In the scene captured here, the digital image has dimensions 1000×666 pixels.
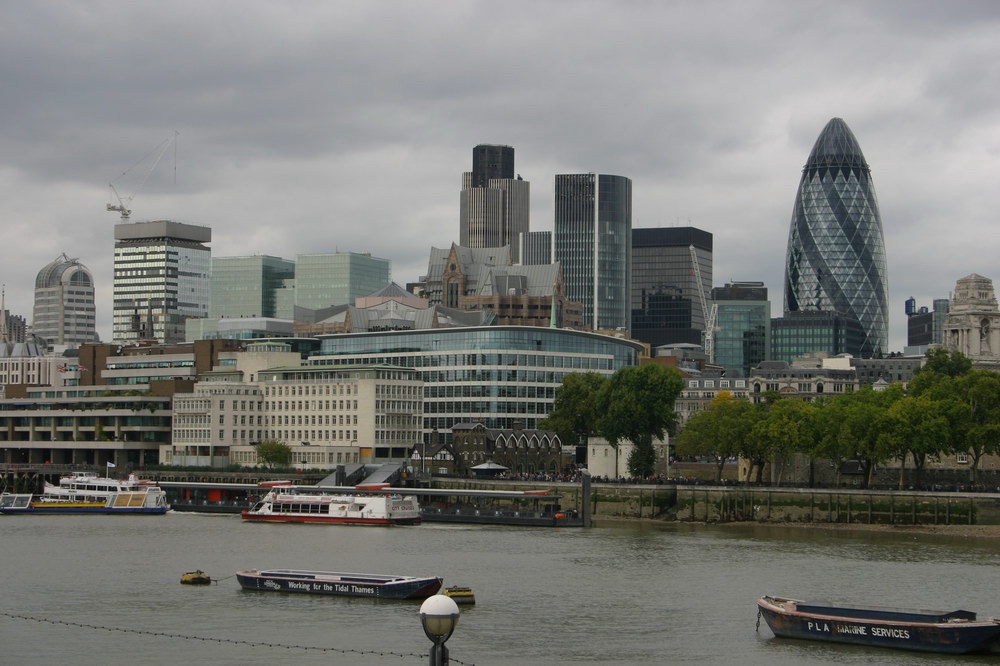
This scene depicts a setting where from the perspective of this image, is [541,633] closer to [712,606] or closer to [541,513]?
[712,606]

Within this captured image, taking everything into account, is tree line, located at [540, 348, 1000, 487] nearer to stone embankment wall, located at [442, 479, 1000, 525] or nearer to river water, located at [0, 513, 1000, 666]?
stone embankment wall, located at [442, 479, 1000, 525]

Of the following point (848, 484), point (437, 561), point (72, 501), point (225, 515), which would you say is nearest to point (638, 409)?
point (848, 484)

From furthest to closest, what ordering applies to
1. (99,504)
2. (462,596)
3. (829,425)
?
(99,504) → (829,425) → (462,596)

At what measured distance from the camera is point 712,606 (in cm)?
9019

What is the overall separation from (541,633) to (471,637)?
3864mm

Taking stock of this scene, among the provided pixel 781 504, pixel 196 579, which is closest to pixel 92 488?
pixel 781 504

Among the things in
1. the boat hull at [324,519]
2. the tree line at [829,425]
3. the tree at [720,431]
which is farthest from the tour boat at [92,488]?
the tree at [720,431]

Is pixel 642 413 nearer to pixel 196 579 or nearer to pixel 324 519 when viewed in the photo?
pixel 324 519

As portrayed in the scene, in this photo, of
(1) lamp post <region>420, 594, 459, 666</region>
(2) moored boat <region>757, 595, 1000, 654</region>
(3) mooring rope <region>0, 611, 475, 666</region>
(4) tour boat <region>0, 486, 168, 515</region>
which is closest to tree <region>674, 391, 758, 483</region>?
(4) tour boat <region>0, 486, 168, 515</region>

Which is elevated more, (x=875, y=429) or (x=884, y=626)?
(x=875, y=429)

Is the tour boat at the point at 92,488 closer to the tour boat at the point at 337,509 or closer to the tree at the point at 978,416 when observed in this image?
the tour boat at the point at 337,509

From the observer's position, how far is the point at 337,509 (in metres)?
158

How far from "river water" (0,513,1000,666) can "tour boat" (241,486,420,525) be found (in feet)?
18.0

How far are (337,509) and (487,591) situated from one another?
64610 millimetres
